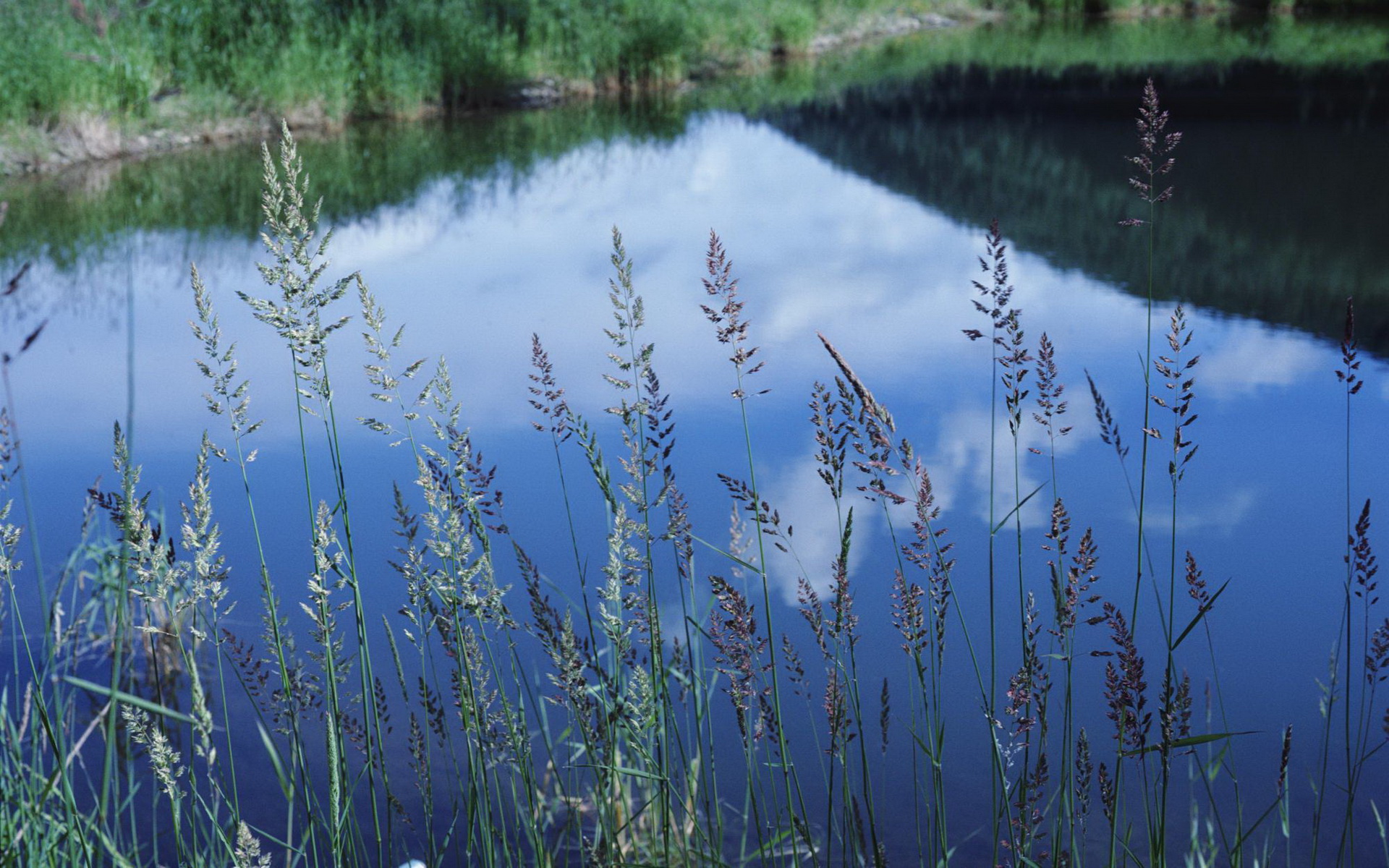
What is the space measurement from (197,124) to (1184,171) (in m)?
6.52

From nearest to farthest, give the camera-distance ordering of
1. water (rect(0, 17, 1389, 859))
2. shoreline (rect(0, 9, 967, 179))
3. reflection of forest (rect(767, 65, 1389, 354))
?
water (rect(0, 17, 1389, 859)), reflection of forest (rect(767, 65, 1389, 354)), shoreline (rect(0, 9, 967, 179))

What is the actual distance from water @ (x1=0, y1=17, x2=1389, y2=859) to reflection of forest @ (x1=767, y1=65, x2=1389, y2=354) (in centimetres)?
4

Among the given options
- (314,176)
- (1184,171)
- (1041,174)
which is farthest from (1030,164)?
(314,176)

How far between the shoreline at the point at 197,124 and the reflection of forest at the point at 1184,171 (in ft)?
5.95

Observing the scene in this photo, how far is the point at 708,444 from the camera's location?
3.84 metres

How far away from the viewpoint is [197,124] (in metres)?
9.04

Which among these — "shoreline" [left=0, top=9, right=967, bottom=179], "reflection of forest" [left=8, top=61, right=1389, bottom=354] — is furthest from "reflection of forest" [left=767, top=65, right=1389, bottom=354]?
"shoreline" [left=0, top=9, right=967, bottom=179]

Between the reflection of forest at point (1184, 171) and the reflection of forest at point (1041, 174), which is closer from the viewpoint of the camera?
the reflection of forest at point (1184, 171)

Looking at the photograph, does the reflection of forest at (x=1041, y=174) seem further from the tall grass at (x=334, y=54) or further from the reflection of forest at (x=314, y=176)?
the tall grass at (x=334, y=54)

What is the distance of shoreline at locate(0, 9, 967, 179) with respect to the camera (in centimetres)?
795

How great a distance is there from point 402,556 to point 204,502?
2034mm

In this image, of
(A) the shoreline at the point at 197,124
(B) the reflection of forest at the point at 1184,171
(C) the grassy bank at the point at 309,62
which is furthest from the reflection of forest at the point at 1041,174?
(C) the grassy bank at the point at 309,62

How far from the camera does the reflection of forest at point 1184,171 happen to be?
587 centimetres

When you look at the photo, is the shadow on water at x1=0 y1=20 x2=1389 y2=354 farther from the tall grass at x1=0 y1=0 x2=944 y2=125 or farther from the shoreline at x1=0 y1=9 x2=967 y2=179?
the tall grass at x1=0 y1=0 x2=944 y2=125
